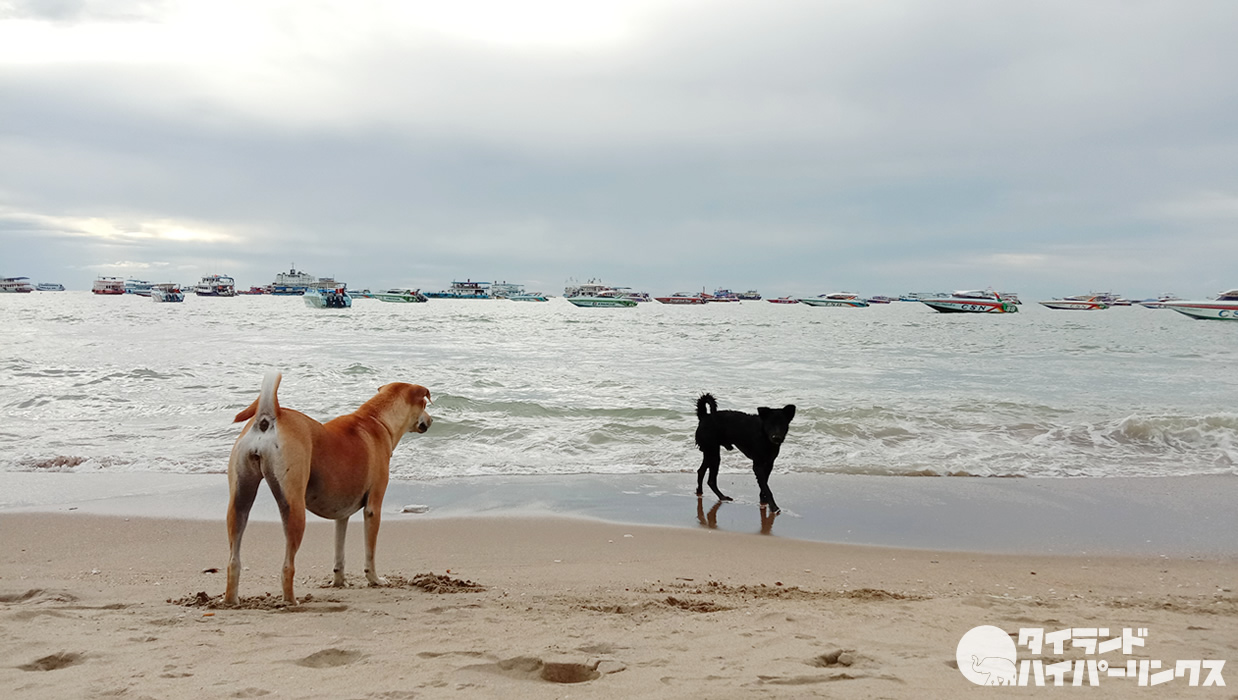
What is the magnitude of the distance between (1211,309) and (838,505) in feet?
229

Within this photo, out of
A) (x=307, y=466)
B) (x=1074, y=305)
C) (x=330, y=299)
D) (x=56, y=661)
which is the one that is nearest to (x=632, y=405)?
(x=307, y=466)

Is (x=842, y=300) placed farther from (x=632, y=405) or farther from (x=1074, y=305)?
(x=632, y=405)

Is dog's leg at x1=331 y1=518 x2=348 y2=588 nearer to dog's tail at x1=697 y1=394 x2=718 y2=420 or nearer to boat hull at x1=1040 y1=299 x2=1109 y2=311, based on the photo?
dog's tail at x1=697 y1=394 x2=718 y2=420

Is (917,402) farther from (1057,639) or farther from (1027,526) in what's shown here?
(1057,639)

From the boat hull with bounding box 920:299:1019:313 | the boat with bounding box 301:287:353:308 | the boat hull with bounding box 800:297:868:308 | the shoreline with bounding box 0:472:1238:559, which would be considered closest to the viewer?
the shoreline with bounding box 0:472:1238:559

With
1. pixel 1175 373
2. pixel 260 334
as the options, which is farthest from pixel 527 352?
pixel 1175 373

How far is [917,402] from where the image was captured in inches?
662

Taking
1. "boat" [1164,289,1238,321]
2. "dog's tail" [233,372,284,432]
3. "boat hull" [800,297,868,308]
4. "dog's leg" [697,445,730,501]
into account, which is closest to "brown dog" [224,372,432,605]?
"dog's tail" [233,372,284,432]

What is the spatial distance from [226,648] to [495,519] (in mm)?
4078

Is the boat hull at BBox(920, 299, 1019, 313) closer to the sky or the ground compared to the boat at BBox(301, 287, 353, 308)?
closer to the sky

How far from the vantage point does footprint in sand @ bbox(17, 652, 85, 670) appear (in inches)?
135

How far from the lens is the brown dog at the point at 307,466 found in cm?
434

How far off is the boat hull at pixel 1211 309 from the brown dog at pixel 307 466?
7227 centimetres

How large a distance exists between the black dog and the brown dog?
4.08m
